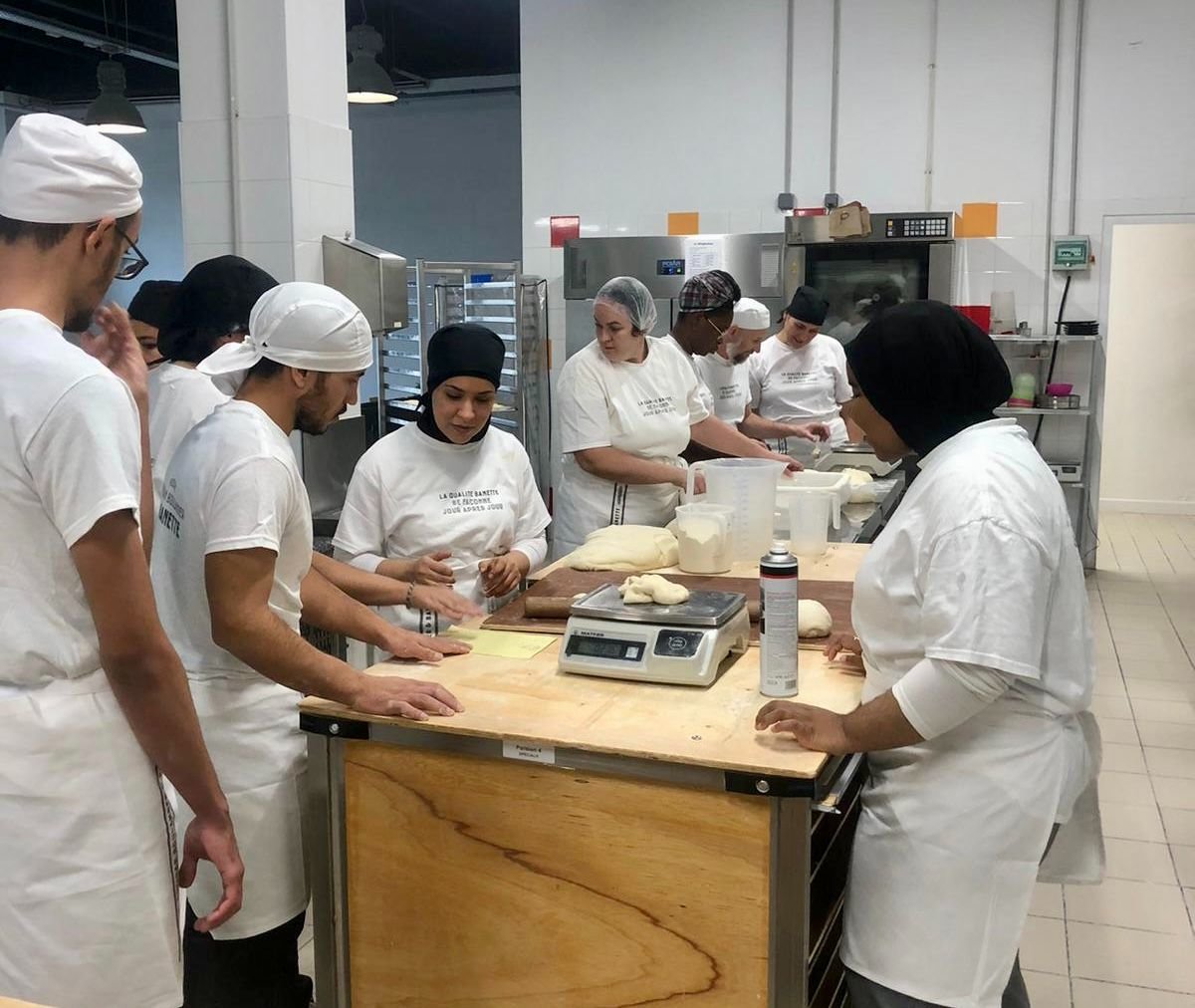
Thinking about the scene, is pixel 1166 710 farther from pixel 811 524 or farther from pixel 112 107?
pixel 112 107

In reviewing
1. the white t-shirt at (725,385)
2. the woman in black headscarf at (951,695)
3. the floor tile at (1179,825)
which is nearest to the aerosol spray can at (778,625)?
the woman in black headscarf at (951,695)

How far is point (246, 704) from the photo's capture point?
6.43ft

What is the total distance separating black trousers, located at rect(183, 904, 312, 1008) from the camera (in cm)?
200

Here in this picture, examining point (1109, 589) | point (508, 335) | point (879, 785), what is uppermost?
point (508, 335)

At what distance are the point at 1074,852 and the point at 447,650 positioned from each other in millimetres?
1176

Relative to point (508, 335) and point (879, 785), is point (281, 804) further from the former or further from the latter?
point (508, 335)

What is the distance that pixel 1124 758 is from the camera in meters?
4.25

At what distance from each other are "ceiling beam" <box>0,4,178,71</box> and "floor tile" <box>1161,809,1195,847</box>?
840 cm

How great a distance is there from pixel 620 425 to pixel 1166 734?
8.43 feet

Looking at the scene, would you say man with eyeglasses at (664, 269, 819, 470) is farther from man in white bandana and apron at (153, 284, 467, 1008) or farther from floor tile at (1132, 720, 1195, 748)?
man in white bandana and apron at (153, 284, 467, 1008)

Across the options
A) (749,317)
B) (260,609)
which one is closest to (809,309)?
(749,317)

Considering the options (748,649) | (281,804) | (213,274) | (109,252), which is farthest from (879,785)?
(213,274)

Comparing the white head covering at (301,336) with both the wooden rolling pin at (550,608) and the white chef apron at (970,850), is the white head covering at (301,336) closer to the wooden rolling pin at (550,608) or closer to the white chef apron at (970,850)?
the wooden rolling pin at (550,608)

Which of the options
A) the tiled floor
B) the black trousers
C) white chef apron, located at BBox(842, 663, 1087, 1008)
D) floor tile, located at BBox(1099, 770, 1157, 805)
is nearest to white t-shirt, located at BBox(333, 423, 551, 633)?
the black trousers
